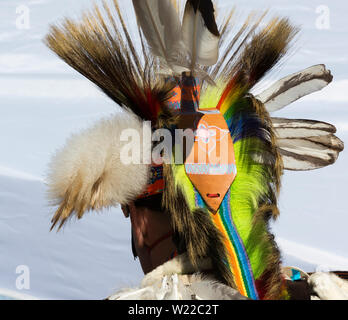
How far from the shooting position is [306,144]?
1872 mm

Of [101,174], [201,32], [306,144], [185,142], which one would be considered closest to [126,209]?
[101,174]

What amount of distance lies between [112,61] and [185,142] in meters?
0.29

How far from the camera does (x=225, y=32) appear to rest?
1.67 meters

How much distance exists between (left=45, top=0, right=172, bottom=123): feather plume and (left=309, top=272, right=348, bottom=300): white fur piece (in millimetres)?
635

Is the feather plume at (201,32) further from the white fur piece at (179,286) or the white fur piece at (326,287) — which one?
the white fur piece at (326,287)

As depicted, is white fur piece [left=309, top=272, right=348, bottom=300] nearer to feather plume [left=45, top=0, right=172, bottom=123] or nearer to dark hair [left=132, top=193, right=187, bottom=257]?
dark hair [left=132, top=193, right=187, bottom=257]

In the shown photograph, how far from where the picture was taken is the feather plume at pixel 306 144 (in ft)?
6.07

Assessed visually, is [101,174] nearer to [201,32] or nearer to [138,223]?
[138,223]

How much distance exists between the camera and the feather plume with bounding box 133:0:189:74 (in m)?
1.39

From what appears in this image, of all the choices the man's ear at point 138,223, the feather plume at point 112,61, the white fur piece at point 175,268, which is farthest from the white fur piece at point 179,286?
the feather plume at point 112,61

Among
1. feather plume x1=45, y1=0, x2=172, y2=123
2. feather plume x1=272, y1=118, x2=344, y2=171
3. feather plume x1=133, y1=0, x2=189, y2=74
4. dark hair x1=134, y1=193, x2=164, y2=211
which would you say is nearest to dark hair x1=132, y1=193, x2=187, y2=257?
dark hair x1=134, y1=193, x2=164, y2=211

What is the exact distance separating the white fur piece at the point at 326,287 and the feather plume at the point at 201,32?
26.3 inches

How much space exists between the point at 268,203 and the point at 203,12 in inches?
21.5
